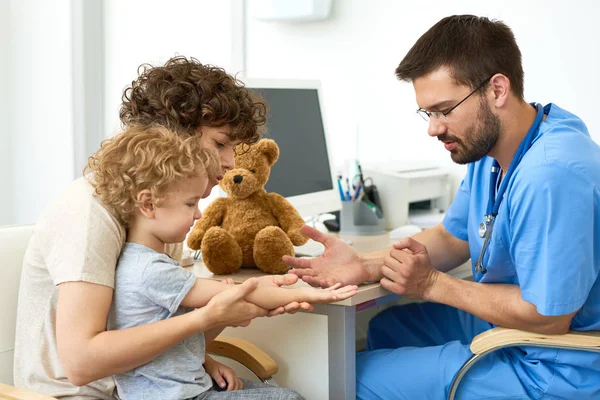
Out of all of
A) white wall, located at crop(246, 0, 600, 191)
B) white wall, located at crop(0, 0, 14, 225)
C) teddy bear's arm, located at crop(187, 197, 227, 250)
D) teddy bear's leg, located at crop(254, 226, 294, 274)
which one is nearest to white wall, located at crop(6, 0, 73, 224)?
white wall, located at crop(0, 0, 14, 225)

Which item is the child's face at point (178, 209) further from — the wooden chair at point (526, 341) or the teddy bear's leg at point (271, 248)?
the wooden chair at point (526, 341)

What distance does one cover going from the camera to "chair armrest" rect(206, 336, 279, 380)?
63.9 inches

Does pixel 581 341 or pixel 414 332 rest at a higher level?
pixel 581 341

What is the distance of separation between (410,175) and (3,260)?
1530 millimetres

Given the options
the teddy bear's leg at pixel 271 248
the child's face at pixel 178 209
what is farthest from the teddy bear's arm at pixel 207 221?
the child's face at pixel 178 209

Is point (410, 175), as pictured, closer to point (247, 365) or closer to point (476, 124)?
point (476, 124)

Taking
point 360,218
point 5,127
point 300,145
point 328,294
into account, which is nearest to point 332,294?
point 328,294

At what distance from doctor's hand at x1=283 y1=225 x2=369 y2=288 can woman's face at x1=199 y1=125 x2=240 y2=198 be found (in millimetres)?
294

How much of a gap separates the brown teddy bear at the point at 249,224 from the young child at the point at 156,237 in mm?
332

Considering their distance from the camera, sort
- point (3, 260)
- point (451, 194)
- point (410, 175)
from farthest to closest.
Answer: point (451, 194) < point (410, 175) < point (3, 260)

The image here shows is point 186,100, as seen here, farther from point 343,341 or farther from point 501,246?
point 501,246

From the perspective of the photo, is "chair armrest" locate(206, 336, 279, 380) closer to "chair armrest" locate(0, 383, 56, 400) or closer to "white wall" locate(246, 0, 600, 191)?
"chair armrest" locate(0, 383, 56, 400)

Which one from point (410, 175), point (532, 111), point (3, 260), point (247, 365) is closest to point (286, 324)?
point (247, 365)

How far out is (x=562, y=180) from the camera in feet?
4.90
